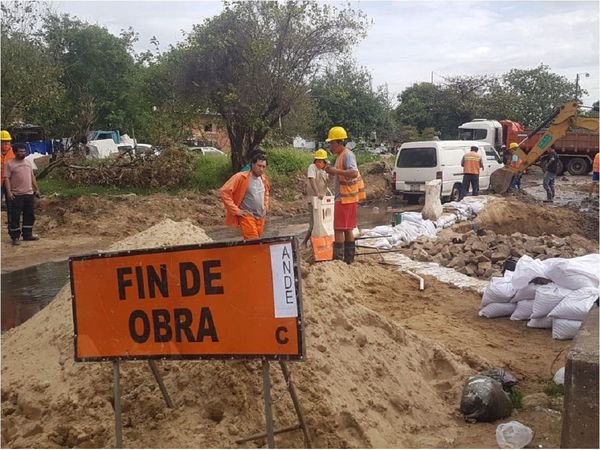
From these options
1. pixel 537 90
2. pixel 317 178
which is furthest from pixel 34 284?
pixel 537 90

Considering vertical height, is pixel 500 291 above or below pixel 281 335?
below

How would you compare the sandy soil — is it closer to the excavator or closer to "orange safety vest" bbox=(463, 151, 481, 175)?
"orange safety vest" bbox=(463, 151, 481, 175)

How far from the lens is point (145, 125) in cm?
3102

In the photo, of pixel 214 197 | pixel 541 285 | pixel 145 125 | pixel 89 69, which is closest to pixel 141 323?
pixel 541 285

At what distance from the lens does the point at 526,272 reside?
6.61 meters

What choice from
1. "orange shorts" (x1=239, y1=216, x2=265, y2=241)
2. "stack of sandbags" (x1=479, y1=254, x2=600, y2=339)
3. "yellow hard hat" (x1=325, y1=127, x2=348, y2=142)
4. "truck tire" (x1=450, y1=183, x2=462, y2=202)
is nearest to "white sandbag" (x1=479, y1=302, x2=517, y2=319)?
"stack of sandbags" (x1=479, y1=254, x2=600, y2=339)

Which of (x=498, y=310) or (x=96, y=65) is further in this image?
(x=96, y=65)

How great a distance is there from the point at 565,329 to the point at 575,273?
0.59m

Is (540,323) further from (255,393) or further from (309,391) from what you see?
(255,393)

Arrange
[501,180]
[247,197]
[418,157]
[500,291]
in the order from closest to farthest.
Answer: [247,197], [500,291], [418,157], [501,180]

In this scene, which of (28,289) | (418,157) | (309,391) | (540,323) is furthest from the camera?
(418,157)

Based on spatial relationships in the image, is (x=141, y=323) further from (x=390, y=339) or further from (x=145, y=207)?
(x=145, y=207)

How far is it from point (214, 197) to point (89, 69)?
18.8m

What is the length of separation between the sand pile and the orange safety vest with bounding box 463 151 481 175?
12822mm
